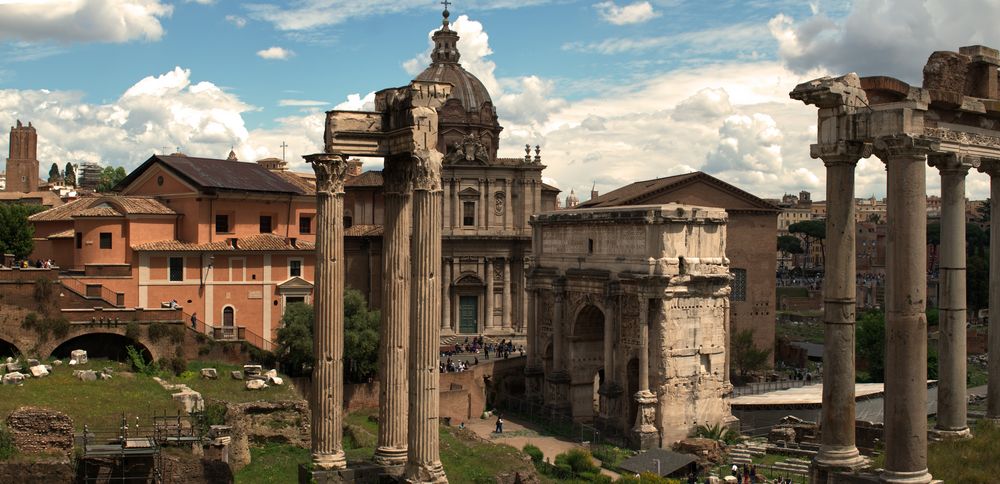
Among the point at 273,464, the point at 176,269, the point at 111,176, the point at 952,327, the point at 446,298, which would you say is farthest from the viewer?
the point at 111,176

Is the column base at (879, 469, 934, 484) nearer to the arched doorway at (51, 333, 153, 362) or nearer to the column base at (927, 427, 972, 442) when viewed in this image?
the column base at (927, 427, 972, 442)

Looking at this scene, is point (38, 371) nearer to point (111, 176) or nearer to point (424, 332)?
point (424, 332)

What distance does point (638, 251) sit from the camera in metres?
37.6

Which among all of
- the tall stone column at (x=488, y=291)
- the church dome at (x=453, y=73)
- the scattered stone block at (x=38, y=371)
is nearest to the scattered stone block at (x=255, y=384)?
the scattered stone block at (x=38, y=371)

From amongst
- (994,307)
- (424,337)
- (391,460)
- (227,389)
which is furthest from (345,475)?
(227,389)

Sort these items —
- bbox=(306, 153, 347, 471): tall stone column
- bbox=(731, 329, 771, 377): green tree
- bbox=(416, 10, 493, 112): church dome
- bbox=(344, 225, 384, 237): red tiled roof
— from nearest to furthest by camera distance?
1. bbox=(306, 153, 347, 471): tall stone column
2. bbox=(344, 225, 384, 237): red tiled roof
3. bbox=(731, 329, 771, 377): green tree
4. bbox=(416, 10, 493, 112): church dome

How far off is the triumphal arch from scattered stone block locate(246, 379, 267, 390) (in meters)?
13.7

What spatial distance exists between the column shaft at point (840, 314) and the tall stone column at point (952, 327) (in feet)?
10.1

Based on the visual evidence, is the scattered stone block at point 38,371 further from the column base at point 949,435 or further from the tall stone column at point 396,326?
the column base at point 949,435

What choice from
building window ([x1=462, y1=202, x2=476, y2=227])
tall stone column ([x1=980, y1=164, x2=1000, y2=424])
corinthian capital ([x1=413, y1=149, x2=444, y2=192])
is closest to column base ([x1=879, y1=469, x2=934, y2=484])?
tall stone column ([x1=980, y1=164, x2=1000, y2=424])

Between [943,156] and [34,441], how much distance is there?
1736cm

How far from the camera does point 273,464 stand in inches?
904

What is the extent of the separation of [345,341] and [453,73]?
26.1 meters

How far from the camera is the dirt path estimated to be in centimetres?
3578
